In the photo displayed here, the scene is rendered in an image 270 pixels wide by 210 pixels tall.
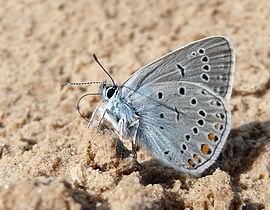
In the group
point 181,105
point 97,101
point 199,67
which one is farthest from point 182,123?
point 97,101

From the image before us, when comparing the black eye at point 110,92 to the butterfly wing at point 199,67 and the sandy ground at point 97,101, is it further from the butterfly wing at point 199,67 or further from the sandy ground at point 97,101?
the sandy ground at point 97,101

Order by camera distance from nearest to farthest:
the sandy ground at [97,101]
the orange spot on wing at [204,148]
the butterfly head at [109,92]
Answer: the sandy ground at [97,101] < the orange spot on wing at [204,148] < the butterfly head at [109,92]

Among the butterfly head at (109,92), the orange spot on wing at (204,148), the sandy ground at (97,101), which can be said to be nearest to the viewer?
the sandy ground at (97,101)

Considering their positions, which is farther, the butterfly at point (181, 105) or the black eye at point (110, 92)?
the black eye at point (110, 92)

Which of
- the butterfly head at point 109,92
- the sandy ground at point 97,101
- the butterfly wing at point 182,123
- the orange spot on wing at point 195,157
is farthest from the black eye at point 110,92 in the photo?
the orange spot on wing at point 195,157

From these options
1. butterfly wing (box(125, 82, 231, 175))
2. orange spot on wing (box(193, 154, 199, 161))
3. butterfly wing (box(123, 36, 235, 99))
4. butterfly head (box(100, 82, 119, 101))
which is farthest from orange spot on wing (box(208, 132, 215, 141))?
butterfly head (box(100, 82, 119, 101))

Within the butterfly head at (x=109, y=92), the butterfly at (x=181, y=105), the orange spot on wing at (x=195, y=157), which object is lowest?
the orange spot on wing at (x=195, y=157)

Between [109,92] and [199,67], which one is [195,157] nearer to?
[199,67]

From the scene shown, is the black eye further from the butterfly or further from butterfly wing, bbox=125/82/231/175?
butterfly wing, bbox=125/82/231/175
